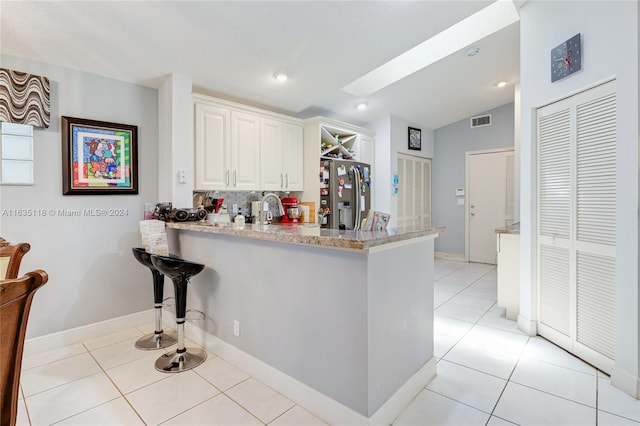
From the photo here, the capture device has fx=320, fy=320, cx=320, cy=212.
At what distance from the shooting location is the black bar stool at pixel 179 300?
2.22 meters

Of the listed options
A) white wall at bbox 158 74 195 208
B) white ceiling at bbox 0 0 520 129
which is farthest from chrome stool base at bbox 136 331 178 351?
white ceiling at bbox 0 0 520 129

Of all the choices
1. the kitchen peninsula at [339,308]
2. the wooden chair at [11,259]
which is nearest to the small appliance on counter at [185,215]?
the kitchen peninsula at [339,308]

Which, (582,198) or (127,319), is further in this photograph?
(127,319)

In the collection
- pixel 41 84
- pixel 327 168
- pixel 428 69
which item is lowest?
pixel 327 168

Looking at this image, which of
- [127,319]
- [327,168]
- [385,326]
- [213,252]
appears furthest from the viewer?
[327,168]

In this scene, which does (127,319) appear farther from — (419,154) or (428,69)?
(419,154)

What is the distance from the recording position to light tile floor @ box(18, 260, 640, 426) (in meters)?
1.77

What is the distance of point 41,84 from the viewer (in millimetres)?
2525

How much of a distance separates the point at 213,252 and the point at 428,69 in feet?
11.0

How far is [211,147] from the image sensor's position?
10.9 ft

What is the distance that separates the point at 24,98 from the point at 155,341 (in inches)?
85.2

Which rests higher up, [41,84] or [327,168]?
[41,84]

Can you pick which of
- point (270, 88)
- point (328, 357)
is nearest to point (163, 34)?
point (270, 88)

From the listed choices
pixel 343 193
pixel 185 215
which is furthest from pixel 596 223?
pixel 185 215
